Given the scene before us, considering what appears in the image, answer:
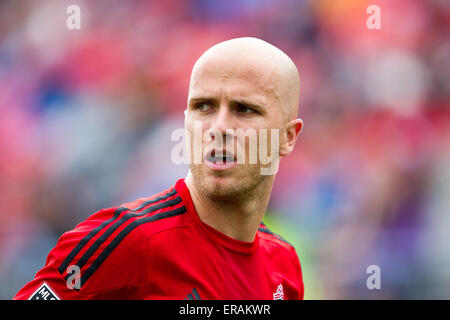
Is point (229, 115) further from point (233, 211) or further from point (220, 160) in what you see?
point (233, 211)

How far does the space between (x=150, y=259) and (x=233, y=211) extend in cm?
44

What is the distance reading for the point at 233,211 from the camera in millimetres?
2189

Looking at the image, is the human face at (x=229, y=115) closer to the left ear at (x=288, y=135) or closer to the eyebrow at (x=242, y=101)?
the eyebrow at (x=242, y=101)

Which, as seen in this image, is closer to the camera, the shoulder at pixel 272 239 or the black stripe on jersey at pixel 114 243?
the black stripe on jersey at pixel 114 243

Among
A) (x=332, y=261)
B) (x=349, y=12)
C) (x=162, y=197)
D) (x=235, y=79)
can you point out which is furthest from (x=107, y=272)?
(x=349, y=12)

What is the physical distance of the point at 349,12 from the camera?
22.5ft

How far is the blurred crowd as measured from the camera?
6059 mm

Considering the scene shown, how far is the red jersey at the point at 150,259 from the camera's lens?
1.92 meters

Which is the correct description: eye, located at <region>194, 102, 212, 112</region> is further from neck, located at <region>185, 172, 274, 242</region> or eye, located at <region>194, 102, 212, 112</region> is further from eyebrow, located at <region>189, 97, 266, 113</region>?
neck, located at <region>185, 172, 274, 242</region>

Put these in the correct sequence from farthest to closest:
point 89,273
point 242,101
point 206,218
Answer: point 206,218
point 242,101
point 89,273

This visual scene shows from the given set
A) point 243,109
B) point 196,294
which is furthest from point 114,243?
point 243,109

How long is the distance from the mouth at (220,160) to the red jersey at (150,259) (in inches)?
10.3

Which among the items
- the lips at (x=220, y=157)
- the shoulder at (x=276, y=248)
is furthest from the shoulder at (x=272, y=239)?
the lips at (x=220, y=157)

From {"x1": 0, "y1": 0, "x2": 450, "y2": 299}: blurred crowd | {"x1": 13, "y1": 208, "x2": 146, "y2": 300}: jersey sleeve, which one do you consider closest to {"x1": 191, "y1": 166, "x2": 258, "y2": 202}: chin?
{"x1": 13, "y1": 208, "x2": 146, "y2": 300}: jersey sleeve
